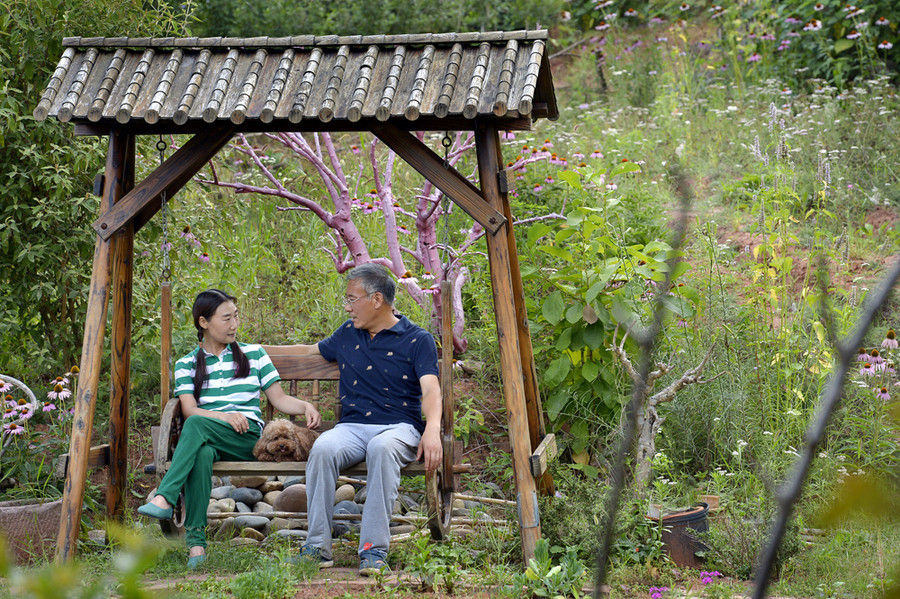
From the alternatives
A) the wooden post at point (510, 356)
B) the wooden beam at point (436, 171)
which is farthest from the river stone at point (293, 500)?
the wooden beam at point (436, 171)

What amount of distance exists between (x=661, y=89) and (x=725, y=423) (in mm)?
5702

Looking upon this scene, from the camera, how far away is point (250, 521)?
518 centimetres

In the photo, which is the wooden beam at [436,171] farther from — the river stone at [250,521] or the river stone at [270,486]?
the river stone at [270,486]

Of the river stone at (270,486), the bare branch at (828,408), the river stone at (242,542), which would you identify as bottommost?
the river stone at (242,542)

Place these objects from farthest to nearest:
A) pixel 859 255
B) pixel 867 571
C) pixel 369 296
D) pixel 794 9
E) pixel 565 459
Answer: pixel 794 9 < pixel 859 255 < pixel 565 459 < pixel 369 296 < pixel 867 571

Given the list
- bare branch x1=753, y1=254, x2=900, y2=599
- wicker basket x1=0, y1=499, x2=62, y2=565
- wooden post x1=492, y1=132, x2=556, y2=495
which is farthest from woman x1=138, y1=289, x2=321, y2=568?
bare branch x1=753, y1=254, x2=900, y2=599

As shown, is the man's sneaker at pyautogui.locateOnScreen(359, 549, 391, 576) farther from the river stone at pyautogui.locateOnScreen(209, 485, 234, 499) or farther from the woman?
the river stone at pyautogui.locateOnScreen(209, 485, 234, 499)

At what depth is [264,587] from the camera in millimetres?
3844

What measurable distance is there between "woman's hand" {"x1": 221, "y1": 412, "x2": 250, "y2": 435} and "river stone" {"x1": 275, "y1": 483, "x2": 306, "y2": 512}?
2.66 ft

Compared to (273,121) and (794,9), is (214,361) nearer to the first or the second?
(273,121)

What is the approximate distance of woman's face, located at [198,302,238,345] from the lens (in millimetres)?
4969

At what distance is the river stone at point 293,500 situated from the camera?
18.1 ft

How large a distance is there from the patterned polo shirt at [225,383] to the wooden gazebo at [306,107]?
0.49m

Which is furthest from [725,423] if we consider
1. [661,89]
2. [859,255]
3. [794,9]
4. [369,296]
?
[794,9]
